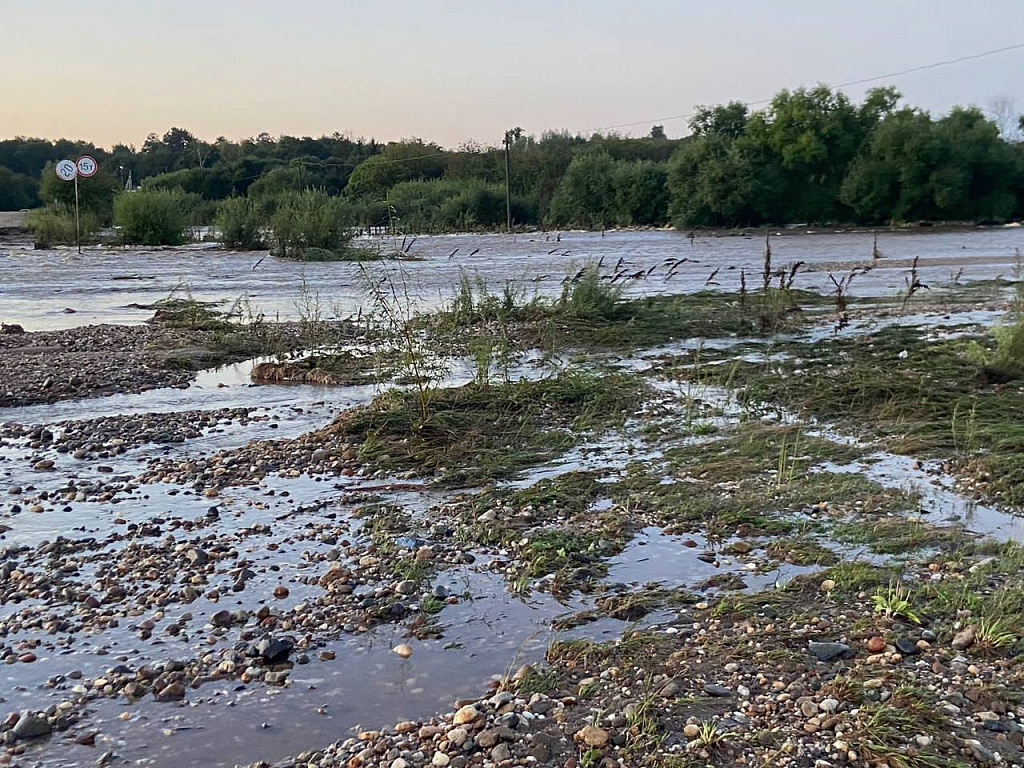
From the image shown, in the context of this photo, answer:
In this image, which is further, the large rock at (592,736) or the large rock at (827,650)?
the large rock at (827,650)

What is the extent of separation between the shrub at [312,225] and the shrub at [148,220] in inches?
388

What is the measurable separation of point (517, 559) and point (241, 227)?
112 ft

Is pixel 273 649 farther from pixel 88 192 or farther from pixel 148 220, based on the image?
pixel 88 192

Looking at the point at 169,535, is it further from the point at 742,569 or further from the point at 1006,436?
the point at 1006,436

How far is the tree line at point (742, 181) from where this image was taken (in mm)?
57375

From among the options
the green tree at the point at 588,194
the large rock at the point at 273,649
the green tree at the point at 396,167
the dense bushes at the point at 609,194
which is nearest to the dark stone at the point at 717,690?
the large rock at the point at 273,649

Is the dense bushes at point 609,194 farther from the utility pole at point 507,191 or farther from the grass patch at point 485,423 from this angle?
the grass patch at point 485,423

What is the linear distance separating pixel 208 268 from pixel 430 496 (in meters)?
24.2

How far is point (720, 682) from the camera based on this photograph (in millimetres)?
3537

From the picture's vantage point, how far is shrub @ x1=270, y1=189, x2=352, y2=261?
31844 millimetres

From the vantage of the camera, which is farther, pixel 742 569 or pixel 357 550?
pixel 357 550

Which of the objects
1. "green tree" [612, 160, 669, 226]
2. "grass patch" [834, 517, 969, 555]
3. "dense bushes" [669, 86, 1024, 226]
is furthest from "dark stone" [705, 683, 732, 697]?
"green tree" [612, 160, 669, 226]

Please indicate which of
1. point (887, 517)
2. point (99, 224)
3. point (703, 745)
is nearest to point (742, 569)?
point (887, 517)

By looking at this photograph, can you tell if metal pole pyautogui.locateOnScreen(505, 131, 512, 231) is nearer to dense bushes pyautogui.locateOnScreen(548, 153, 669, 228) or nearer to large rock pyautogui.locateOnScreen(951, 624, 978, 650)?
dense bushes pyautogui.locateOnScreen(548, 153, 669, 228)
